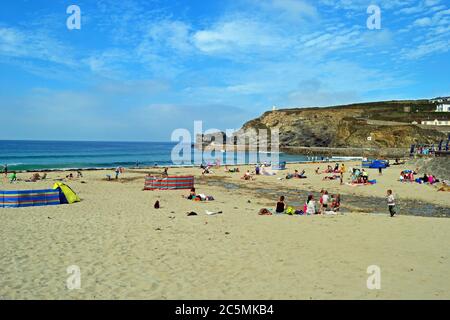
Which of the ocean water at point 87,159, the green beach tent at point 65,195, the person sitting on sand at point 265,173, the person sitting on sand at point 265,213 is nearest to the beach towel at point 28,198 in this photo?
the green beach tent at point 65,195

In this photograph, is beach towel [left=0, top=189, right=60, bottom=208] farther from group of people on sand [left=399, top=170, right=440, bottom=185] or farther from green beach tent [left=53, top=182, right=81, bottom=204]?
group of people on sand [left=399, top=170, right=440, bottom=185]

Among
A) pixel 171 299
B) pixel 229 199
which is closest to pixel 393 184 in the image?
pixel 229 199

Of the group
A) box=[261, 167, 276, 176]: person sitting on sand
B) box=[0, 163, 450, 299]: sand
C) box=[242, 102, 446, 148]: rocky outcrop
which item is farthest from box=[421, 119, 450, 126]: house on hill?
box=[0, 163, 450, 299]: sand

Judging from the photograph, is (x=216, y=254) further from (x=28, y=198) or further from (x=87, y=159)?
(x=87, y=159)

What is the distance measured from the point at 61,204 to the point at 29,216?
342 cm

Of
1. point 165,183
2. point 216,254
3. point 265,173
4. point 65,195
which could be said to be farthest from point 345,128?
point 216,254

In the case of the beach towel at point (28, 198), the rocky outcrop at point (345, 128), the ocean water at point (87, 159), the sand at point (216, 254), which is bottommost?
the sand at point (216, 254)

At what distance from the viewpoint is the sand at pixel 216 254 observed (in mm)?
6773

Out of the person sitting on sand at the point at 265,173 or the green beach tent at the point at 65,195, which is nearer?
the green beach tent at the point at 65,195

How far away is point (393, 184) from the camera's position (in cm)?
2848

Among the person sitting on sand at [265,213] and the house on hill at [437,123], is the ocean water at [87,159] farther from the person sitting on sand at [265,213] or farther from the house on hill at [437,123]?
the person sitting on sand at [265,213]

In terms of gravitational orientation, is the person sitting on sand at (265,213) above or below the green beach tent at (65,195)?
below

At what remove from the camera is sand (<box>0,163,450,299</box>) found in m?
6.77
